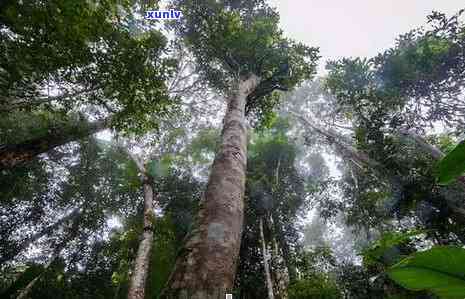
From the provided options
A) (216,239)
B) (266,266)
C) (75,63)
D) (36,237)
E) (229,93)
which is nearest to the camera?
(216,239)

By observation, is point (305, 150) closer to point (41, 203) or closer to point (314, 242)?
point (314, 242)

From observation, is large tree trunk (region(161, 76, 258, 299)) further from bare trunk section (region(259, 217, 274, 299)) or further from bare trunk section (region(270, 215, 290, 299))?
bare trunk section (region(270, 215, 290, 299))

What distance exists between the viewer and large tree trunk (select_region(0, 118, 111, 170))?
7395mm

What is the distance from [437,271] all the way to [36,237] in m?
17.4

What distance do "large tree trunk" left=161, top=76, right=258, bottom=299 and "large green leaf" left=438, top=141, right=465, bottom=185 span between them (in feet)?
3.74

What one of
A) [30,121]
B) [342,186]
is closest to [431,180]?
[342,186]

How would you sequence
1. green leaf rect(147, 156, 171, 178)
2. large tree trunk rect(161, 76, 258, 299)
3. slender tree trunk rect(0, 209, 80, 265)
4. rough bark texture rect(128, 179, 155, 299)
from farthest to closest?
slender tree trunk rect(0, 209, 80, 265), green leaf rect(147, 156, 171, 178), rough bark texture rect(128, 179, 155, 299), large tree trunk rect(161, 76, 258, 299)

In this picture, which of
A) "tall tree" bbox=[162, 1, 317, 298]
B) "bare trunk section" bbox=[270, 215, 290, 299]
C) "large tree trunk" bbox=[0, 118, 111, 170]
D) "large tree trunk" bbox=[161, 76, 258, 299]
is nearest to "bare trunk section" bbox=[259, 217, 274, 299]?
"bare trunk section" bbox=[270, 215, 290, 299]

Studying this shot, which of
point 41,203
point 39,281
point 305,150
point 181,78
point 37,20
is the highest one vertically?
point 305,150

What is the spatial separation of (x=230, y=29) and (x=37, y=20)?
464cm

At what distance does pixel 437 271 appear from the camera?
56.2 inches

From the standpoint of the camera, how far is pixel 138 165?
Answer: 13242 mm

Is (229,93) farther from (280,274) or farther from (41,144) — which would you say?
(280,274)

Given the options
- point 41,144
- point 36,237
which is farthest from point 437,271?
point 36,237
